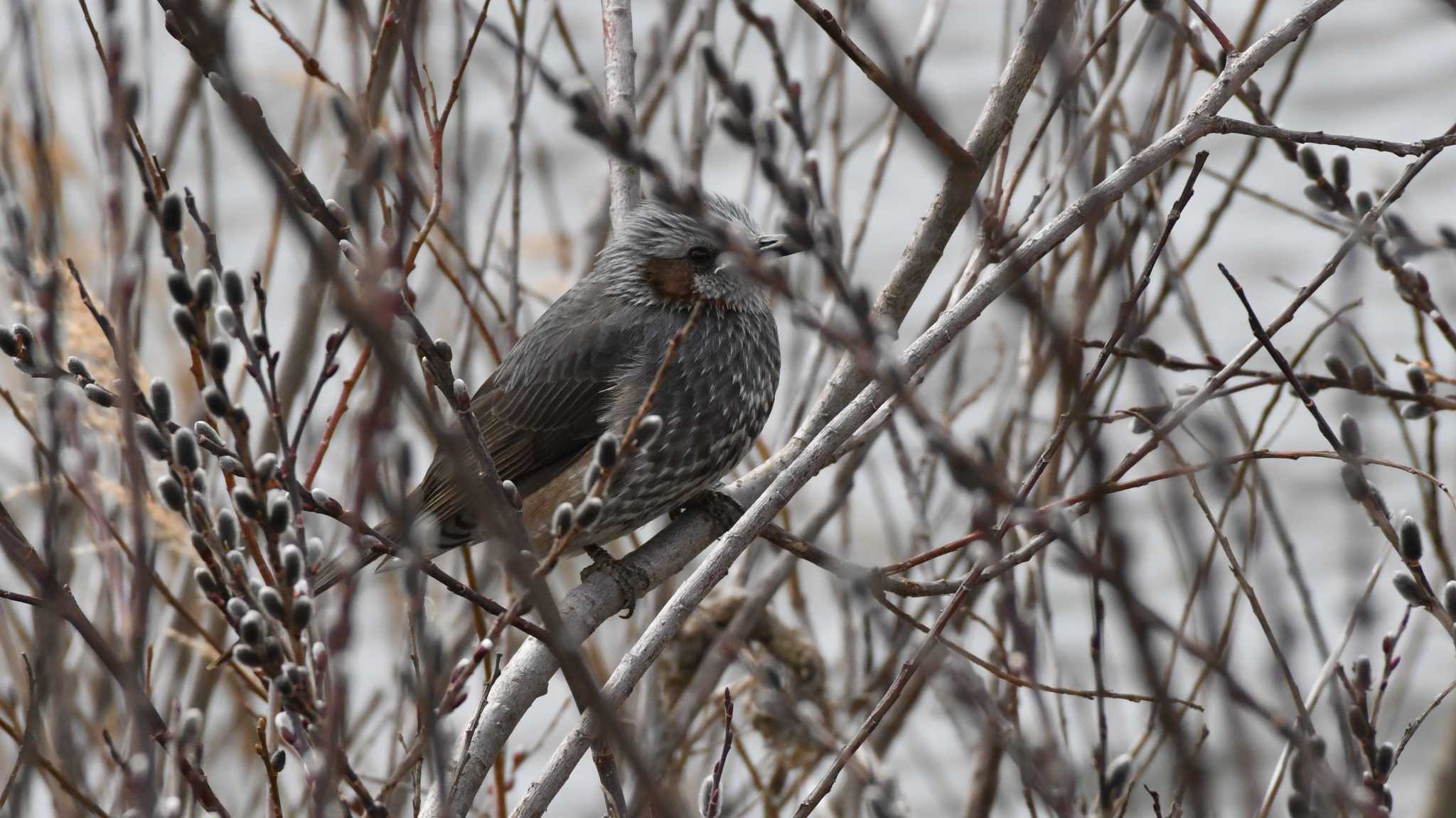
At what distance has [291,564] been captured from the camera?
1.61 m

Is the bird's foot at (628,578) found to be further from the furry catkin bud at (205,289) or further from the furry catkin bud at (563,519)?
the furry catkin bud at (205,289)

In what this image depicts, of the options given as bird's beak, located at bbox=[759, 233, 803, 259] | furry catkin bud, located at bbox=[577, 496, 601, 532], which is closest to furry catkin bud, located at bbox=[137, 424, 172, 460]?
furry catkin bud, located at bbox=[577, 496, 601, 532]

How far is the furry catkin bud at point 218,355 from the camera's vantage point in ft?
5.53

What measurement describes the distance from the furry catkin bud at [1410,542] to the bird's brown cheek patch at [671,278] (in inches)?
97.4

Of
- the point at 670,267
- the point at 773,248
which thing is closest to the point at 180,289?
the point at 773,248

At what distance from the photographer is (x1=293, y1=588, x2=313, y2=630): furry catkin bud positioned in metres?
1.61

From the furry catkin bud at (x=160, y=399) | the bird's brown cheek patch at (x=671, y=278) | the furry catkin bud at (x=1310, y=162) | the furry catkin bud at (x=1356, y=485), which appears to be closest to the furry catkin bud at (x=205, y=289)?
the furry catkin bud at (x=160, y=399)

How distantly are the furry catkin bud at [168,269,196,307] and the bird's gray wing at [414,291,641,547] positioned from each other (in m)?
2.37

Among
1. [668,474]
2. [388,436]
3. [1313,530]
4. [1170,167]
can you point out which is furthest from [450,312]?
[388,436]

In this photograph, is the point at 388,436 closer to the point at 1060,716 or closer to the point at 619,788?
the point at 619,788

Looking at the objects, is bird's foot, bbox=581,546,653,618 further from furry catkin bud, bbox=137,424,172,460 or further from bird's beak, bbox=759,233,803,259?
furry catkin bud, bbox=137,424,172,460

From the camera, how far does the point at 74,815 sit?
2311 mm

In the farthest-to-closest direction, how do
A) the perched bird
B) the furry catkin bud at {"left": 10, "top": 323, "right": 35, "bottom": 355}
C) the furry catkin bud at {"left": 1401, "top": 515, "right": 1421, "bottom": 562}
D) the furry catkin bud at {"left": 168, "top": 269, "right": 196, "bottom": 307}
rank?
the perched bird → the furry catkin bud at {"left": 10, "top": 323, "right": 35, "bottom": 355} → the furry catkin bud at {"left": 1401, "top": 515, "right": 1421, "bottom": 562} → the furry catkin bud at {"left": 168, "top": 269, "right": 196, "bottom": 307}

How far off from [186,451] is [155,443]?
100 mm
